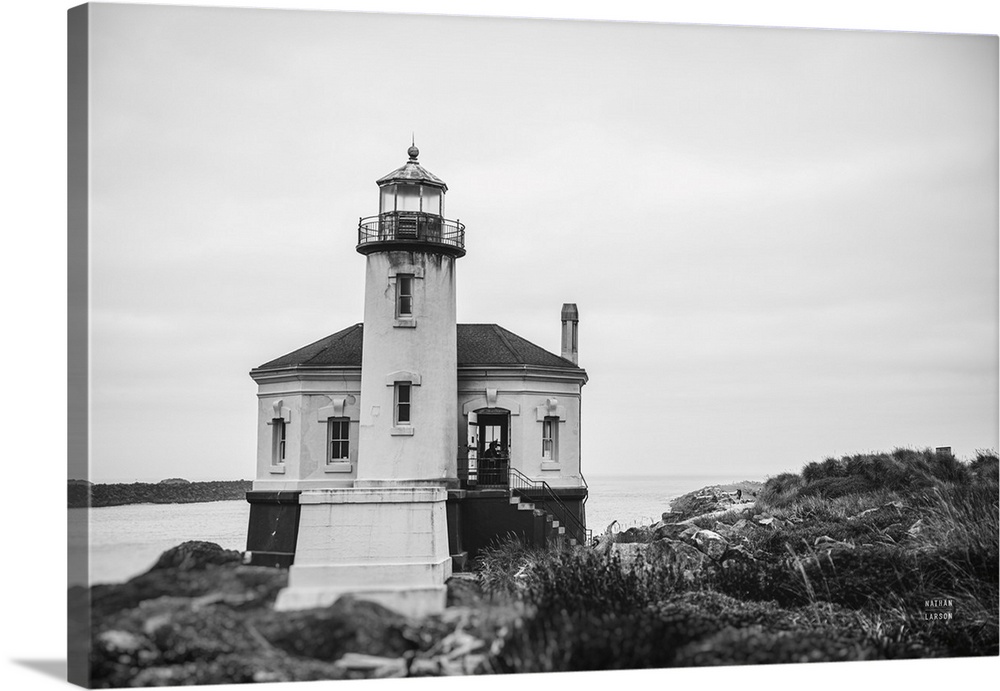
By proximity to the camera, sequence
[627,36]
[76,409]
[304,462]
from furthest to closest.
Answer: [304,462]
[627,36]
[76,409]

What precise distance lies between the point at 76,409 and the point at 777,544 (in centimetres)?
1027

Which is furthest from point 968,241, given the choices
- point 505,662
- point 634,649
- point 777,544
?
point 505,662

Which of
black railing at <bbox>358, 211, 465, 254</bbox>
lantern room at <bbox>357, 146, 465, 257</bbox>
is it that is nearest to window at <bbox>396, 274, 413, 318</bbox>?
lantern room at <bbox>357, 146, 465, 257</bbox>

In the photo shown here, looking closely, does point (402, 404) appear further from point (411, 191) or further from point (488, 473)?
point (411, 191)

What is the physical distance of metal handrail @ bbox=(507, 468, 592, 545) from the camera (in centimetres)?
2053

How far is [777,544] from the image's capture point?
1844cm

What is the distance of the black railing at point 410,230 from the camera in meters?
19.5

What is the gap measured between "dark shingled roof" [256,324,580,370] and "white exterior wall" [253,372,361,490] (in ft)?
1.14

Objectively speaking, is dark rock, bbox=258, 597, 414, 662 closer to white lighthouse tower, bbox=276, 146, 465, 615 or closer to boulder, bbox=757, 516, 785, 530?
white lighthouse tower, bbox=276, 146, 465, 615

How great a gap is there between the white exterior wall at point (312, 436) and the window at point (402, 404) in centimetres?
112

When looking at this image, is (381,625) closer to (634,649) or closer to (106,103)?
(634,649)

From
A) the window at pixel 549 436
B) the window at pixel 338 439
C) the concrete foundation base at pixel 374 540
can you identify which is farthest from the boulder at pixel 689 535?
the window at pixel 338 439

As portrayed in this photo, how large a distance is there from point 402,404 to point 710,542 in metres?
5.38

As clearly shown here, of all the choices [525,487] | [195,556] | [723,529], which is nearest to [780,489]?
[723,529]
